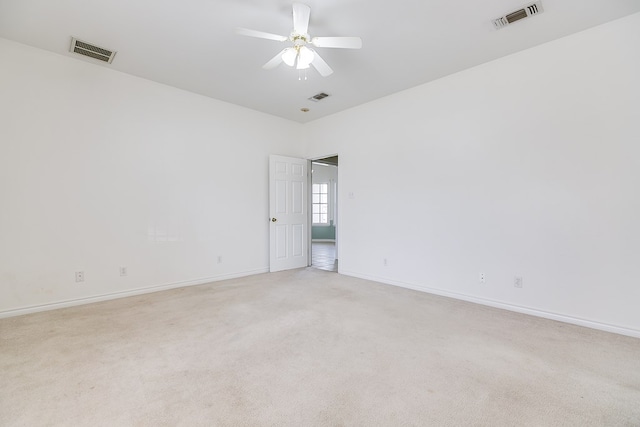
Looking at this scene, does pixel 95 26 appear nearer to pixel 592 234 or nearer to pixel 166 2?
pixel 166 2

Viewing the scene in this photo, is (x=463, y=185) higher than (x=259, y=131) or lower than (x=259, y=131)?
lower

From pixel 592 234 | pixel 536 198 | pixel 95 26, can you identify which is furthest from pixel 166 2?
pixel 592 234

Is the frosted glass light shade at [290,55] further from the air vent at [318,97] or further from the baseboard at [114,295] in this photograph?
the baseboard at [114,295]

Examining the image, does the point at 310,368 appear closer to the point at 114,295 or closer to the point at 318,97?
the point at 114,295

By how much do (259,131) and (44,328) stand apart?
3.82 metres

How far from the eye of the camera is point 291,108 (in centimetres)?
489

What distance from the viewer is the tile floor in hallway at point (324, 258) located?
18.8 ft

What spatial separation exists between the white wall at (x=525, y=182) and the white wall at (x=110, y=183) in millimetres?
2464

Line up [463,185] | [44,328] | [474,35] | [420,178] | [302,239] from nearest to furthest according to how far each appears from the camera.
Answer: [44,328], [474,35], [463,185], [420,178], [302,239]

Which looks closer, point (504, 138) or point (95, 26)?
point (95, 26)

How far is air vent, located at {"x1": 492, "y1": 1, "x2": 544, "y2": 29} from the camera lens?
7.99 feet

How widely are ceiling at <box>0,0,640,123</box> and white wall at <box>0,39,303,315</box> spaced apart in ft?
1.39

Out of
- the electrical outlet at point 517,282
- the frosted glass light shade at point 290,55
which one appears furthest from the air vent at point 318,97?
the electrical outlet at point 517,282

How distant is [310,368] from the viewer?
2010mm
